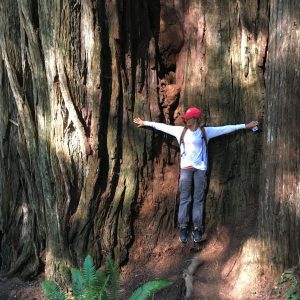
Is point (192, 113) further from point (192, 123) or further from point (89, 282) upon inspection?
point (89, 282)

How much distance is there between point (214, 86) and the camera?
5.93m

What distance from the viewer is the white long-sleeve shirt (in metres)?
5.87

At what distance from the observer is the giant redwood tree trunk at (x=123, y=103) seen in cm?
579

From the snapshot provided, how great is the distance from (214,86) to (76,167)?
6.36 ft

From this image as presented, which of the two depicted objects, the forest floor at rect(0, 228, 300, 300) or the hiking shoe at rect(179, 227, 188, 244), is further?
the hiking shoe at rect(179, 227, 188, 244)

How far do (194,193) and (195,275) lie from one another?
0.97 m

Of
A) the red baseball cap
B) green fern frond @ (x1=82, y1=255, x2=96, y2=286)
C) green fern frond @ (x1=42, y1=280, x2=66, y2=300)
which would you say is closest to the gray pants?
the red baseball cap

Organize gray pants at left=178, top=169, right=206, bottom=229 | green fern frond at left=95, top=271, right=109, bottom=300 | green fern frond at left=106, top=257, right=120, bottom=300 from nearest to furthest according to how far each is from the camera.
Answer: green fern frond at left=95, top=271, right=109, bottom=300
green fern frond at left=106, top=257, right=120, bottom=300
gray pants at left=178, top=169, right=206, bottom=229

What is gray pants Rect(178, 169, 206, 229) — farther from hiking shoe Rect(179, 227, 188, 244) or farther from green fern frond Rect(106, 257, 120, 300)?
green fern frond Rect(106, 257, 120, 300)

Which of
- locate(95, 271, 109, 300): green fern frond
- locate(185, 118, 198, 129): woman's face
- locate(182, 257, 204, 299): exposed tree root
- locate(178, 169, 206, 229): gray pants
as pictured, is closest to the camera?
locate(95, 271, 109, 300): green fern frond

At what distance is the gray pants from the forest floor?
0.35 m

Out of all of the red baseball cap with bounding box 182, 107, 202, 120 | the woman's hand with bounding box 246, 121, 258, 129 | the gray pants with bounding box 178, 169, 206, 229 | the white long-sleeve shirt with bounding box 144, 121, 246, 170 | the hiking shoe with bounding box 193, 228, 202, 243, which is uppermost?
the red baseball cap with bounding box 182, 107, 202, 120

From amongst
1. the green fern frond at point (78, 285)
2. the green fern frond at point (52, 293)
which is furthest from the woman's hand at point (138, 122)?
the green fern frond at point (52, 293)

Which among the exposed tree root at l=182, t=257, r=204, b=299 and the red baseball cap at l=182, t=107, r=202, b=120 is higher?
the red baseball cap at l=182, t=107, r=202, b=120
